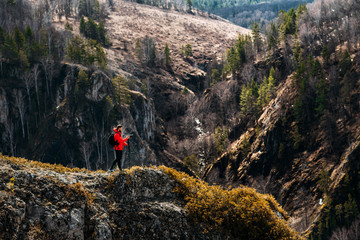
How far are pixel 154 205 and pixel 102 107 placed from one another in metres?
64.0

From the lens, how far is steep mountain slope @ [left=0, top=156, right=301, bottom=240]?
936 cm

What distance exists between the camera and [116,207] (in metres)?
11.0

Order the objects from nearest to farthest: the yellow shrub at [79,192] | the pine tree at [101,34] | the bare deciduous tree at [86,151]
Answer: the yellow shrub at [79,192], the bare deciduous tree at [86,151], the pine tree at [101,34]

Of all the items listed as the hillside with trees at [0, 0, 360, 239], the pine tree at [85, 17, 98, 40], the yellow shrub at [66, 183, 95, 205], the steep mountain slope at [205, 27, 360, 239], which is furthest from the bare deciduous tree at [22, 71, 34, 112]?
the yellow shrub at [66, 183, 95, 205]

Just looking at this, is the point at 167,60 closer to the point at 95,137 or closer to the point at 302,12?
the point at 302,12

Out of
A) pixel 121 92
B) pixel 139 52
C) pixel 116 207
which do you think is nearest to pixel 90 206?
pixel 116 207

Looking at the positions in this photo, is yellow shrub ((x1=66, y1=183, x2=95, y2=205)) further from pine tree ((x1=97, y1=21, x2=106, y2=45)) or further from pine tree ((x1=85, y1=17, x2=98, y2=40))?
pine tree ((x1=97, y1=21, x2=106, y2=45))

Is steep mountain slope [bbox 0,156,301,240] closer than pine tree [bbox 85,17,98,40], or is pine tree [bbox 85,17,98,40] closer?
steep mountain slope [bbox 0,156,301,240]

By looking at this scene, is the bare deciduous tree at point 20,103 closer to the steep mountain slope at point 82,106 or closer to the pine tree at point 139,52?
the steep mountain slope at point 82,106

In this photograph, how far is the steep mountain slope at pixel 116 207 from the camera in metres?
9.36

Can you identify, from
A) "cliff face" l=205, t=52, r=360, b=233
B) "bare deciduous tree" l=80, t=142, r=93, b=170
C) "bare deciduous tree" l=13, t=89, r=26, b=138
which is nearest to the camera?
"cliff face" l=205, t=52, r=360, b=233

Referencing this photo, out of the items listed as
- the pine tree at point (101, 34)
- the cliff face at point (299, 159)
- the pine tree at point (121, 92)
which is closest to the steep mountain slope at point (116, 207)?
the cliff face at point (299, 159)

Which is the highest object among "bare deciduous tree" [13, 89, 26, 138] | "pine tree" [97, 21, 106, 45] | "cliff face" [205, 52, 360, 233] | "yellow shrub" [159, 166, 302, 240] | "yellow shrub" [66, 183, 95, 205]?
"pine tree" [97, 21, 106, 45]

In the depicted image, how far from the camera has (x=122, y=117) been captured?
247 feet
